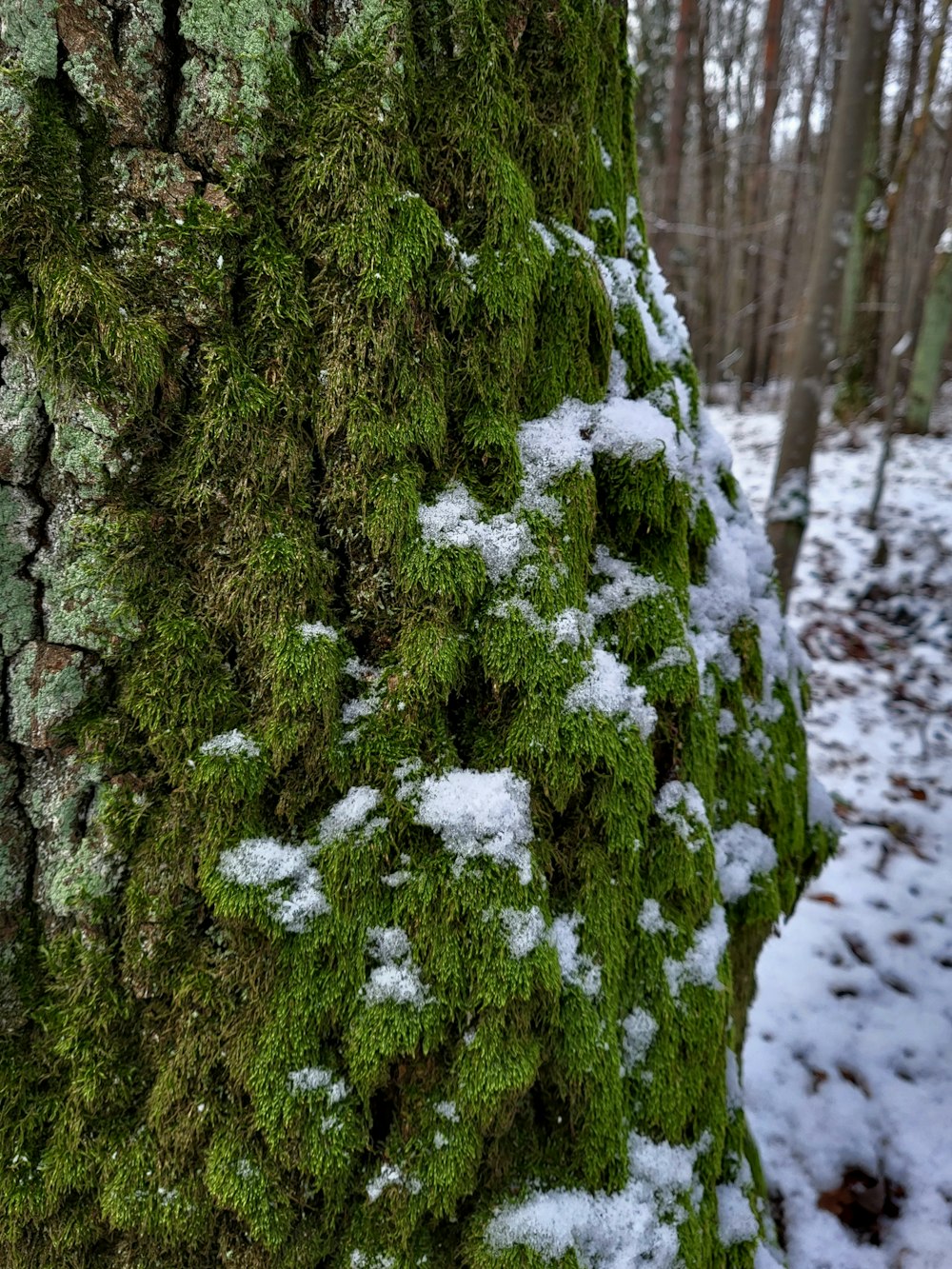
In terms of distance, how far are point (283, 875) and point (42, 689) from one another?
0.51m

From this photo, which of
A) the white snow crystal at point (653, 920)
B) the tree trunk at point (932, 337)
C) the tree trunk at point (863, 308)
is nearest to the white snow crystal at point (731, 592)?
the white snow crystal at point (653, 920)

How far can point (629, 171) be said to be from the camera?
184 centimetres

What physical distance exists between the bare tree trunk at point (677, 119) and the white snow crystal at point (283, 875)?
886 cm

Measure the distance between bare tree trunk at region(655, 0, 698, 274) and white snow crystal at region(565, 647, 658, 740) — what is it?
8391mm

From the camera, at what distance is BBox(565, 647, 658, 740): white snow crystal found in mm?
1312

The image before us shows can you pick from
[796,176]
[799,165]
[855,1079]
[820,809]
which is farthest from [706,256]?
[855,1079]

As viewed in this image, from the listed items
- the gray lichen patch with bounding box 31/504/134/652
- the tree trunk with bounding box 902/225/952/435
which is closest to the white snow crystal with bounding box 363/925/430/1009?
the gray lichen patch with bounding box 31/504/134/652

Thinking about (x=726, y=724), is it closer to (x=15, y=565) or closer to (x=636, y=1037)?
(x=636, y=1037)

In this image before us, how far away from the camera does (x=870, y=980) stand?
117 inches

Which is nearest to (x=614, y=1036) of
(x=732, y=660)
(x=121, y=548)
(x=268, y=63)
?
(x=732, y=660)

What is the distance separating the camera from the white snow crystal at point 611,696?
1312mm

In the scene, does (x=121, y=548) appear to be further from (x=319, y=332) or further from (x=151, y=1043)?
(x=151, y=1043)

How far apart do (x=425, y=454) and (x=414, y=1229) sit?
53.1 inches

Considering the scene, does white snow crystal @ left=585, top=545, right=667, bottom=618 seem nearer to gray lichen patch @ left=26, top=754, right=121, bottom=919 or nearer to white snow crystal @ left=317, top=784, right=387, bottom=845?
white snow crystal @ left=317, top=784, right=387, bottom=845
